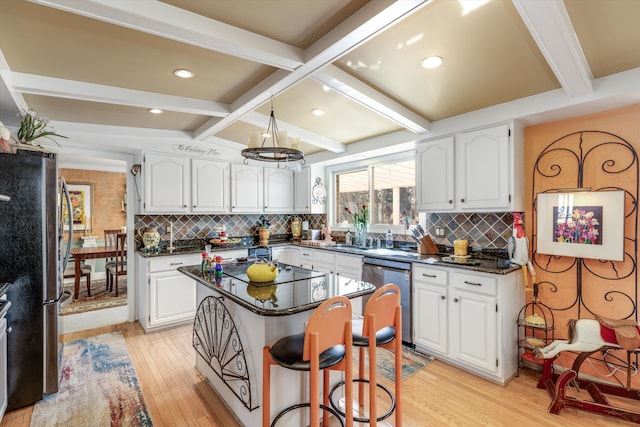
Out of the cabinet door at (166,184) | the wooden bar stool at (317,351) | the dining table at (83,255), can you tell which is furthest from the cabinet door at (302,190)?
the wooden bar stool at (317,351)

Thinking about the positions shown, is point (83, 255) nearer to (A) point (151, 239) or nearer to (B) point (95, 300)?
(B) point (95, 300)

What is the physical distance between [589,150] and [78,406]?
433 cm

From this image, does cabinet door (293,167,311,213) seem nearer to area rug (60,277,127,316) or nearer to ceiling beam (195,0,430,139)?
ceiling beam (195,0,430,139)

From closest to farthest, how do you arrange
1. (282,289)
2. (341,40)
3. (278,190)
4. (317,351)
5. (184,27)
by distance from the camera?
(317,351) < (184,27) < (341,40) < (282,289) < (278,190)

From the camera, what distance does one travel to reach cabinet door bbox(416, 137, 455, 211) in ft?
10.0

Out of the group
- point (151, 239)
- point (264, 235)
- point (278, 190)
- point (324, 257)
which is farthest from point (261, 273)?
point (278, 190)

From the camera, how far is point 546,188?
2711 millimetres

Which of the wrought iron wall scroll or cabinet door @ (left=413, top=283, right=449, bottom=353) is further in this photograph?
cabinet door @ (left=413, top=283, right=449, bottom=353)

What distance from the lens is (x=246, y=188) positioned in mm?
4609

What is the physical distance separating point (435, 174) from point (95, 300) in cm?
525

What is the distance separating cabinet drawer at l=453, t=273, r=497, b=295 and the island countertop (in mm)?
1010

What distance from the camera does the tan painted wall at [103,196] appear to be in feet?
20.1

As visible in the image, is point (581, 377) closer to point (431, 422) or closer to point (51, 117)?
point (431, 422)

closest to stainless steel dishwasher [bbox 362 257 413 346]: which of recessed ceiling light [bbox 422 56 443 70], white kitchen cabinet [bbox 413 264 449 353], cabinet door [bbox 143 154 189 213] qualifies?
white kitchen cabinet [bbox 413 264 449 353]
